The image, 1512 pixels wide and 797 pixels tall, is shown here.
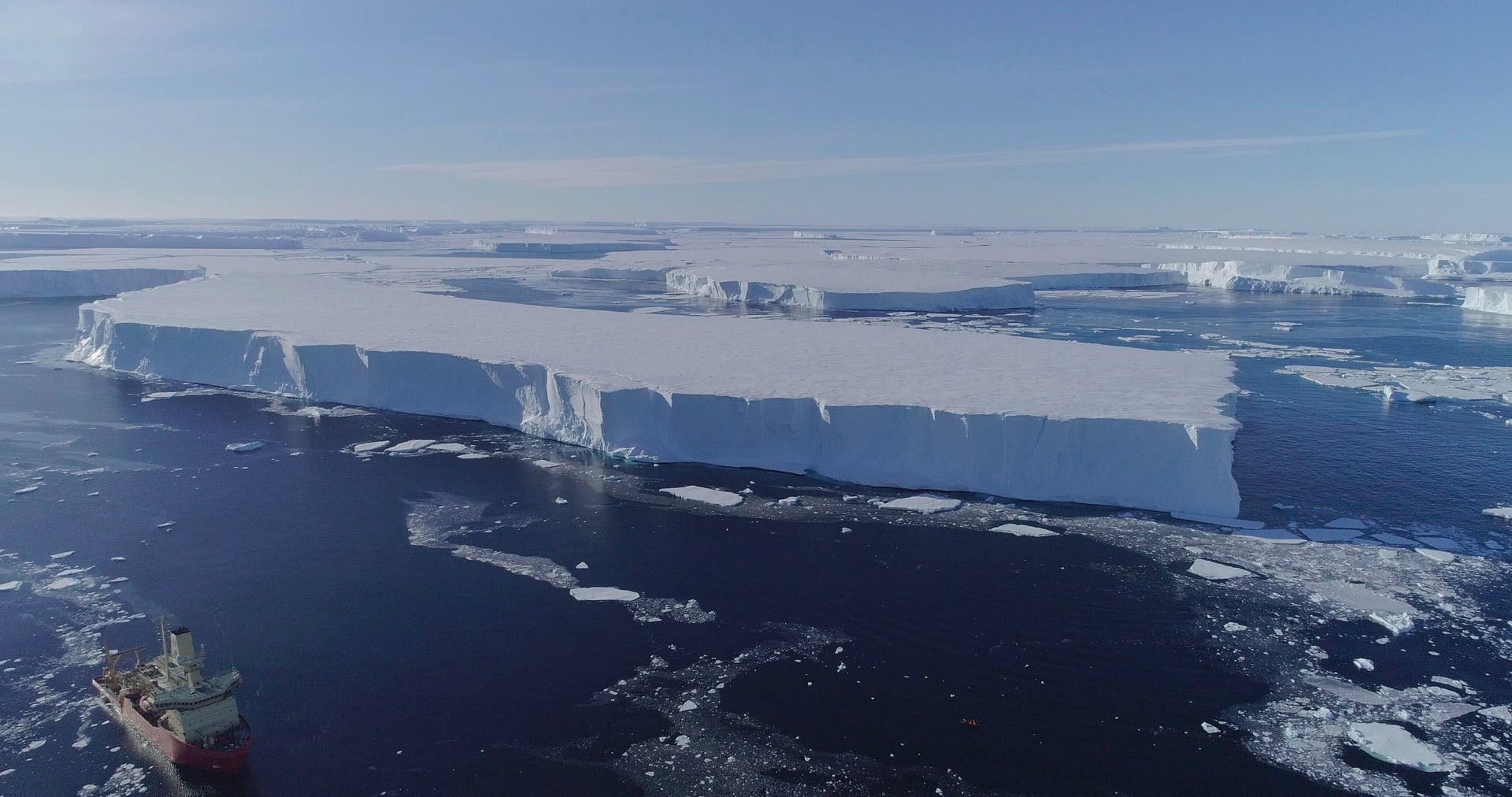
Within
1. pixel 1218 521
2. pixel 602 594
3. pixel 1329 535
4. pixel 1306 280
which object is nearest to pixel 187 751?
pixel 602 594

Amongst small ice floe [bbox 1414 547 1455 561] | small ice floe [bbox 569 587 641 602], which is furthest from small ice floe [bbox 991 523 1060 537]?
small ice floe [bbox 569 587 641 602]

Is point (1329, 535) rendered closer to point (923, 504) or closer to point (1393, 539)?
point (1393, 539)

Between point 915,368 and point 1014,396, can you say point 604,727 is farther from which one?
point 915,368

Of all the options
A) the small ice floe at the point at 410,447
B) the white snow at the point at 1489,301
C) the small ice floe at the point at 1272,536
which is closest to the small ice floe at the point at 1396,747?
the small ice floe at the point at 1272,536

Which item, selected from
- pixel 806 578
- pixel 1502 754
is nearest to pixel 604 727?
pixel 806 578

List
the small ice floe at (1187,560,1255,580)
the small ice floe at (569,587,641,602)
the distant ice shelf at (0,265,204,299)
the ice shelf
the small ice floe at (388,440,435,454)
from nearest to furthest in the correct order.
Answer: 1. the small ice floe at (569,587,641,602)
2. the small ice floe at (1187,560,1255,580)
3. the ice shelf
4. the small ice floe at (388,440,435,454)
5. the distant ice shelf at (0,265,204,299)

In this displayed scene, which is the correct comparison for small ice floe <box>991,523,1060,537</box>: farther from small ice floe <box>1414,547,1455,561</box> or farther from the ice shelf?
small ice floe <box>1414,547,1455,561</box>
